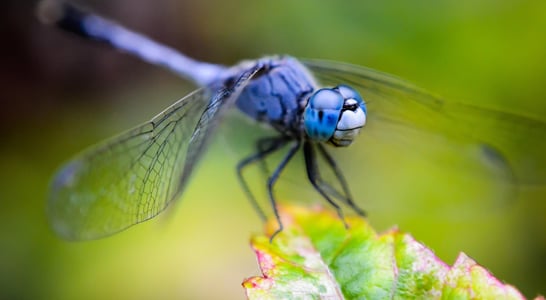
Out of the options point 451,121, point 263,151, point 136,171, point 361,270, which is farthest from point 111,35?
point 361,270

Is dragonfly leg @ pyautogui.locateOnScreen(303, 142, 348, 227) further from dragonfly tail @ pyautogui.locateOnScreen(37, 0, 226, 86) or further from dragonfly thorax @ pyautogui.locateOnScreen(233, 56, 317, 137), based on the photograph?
dragonfly tail @ pyautogui.locateOnScreen(37, 0, 226, 86)

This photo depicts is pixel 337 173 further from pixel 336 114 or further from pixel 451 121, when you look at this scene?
pixel 451 121

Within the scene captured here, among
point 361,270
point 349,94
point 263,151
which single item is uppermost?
point 263,151

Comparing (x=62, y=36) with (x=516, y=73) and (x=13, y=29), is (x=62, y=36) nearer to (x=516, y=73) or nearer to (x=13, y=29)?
(x=13, y=29)

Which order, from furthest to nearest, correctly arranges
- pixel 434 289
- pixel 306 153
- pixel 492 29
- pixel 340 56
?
pixel 340 56 → pixel 492 29 → pixel 306 153 → pixel 434 289

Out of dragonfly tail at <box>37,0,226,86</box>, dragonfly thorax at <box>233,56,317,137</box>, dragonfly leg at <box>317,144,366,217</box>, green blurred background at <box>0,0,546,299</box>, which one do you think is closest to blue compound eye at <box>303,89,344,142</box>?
dragonfly thorax at <box>233,56,317,137</box>

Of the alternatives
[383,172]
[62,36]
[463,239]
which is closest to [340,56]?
[383,172]
